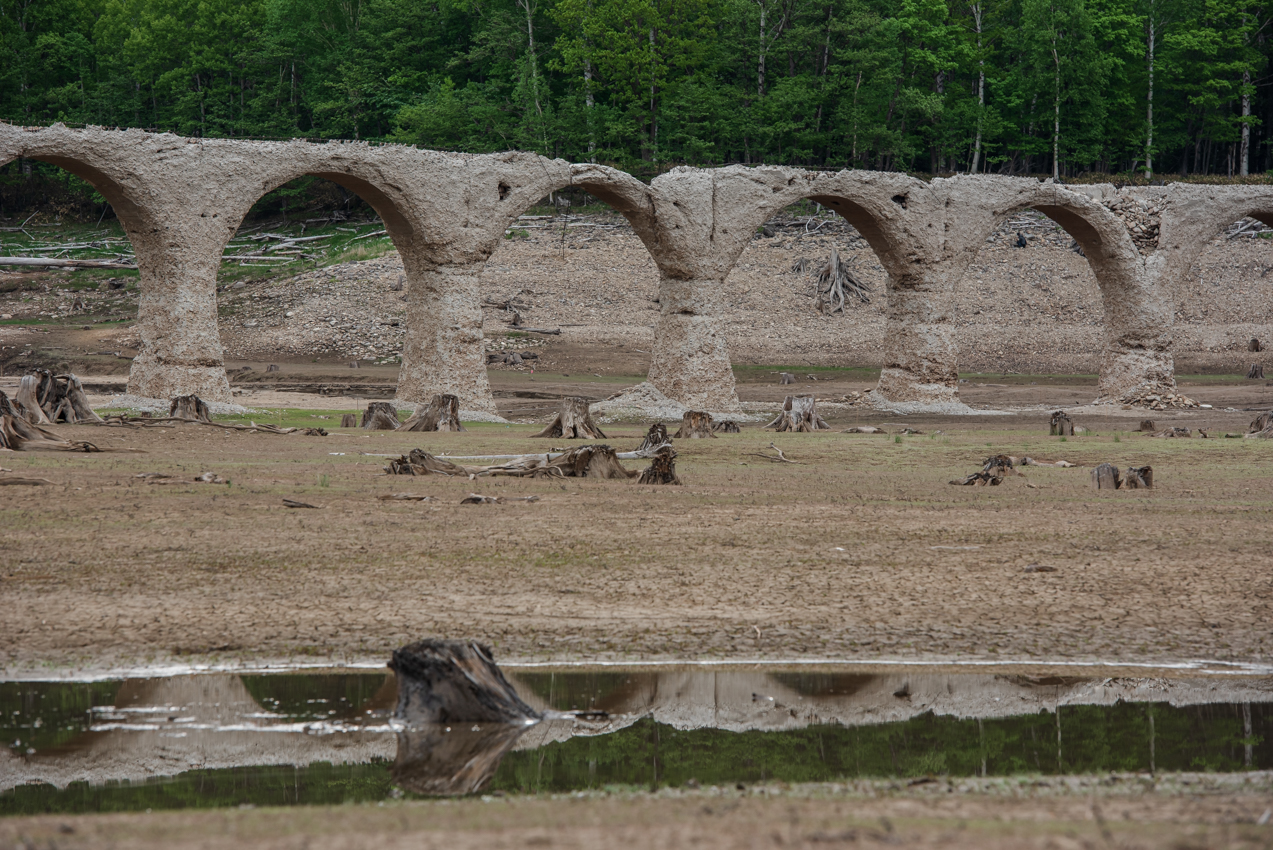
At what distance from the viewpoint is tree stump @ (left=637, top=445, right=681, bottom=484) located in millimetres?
10672

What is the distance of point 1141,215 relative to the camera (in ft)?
75.9

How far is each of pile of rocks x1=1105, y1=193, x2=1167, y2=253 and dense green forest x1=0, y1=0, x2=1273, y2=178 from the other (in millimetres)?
17018

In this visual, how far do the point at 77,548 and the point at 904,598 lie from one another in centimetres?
487

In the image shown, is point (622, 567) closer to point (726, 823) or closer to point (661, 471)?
point (661, 471)

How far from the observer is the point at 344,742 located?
443 cm

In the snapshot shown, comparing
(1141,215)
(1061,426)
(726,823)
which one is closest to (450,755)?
(726,823)

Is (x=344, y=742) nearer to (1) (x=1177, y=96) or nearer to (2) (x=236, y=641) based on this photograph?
Result: (2) (x=236, y=641)

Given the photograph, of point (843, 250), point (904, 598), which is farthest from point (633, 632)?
point (843, 250)

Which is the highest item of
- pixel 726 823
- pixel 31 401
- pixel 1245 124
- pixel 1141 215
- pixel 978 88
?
pixel 978 88

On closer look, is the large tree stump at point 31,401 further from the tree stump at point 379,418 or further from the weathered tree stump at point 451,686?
the weathered tree stump at point 451,686

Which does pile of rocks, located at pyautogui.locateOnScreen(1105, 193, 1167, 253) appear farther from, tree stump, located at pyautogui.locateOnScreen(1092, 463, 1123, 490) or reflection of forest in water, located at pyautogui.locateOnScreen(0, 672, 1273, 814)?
reflection of forest in water, located at pyautogui.locateOnScreen(0, 672, 1273, 814)

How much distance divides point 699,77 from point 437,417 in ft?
93.7

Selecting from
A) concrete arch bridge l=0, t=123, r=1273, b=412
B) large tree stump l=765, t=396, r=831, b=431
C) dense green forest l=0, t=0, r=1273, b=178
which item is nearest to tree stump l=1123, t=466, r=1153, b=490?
large tree stump l=765, t=396, r=831, b=431

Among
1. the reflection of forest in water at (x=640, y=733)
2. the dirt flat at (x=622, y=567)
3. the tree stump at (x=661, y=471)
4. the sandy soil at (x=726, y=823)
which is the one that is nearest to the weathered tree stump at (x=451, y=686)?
the reflection of forest in water at (x=640, y=733)
